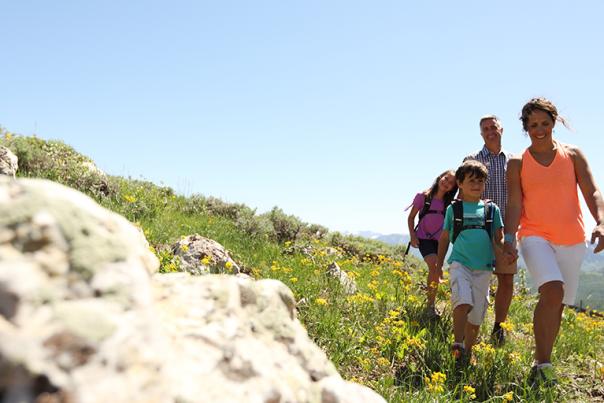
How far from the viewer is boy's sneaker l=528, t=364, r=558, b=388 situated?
479 centimetres

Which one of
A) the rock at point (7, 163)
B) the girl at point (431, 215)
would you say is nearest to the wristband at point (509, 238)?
the girl at point (431, 215)

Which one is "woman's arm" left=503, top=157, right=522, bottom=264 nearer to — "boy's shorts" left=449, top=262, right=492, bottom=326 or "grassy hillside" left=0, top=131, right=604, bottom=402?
"boy's shorts" left=449, top=262, right=492, bottom=326

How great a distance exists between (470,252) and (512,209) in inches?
26.7

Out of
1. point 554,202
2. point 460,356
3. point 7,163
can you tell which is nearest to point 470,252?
point 554,202

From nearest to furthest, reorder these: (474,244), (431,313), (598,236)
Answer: (598,236), (474,244), (431,313)

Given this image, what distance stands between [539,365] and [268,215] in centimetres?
740

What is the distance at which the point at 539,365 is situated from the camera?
4926 mm

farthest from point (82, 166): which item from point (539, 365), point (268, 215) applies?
point (539, 365)

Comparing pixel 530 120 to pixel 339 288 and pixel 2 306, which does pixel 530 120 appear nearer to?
pixel 339 288

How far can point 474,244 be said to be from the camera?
17.6 feet

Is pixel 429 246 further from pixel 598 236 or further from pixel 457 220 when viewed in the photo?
pixel 598 236

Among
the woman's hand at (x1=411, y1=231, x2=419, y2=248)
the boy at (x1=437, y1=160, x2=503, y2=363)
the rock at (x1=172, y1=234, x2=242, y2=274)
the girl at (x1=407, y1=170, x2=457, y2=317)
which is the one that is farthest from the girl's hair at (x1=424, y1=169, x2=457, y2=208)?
the rock at (x1=172, y1=234, x2=242, y2=274)

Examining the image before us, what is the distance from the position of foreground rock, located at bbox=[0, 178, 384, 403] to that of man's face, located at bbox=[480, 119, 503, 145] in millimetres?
5407

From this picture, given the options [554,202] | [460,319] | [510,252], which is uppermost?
[554,202]
